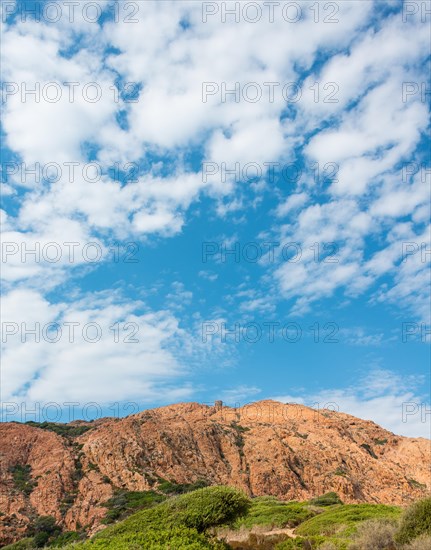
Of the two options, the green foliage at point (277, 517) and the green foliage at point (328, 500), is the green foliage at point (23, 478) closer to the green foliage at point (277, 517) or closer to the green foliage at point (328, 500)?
the green foliage at point (277, 517)

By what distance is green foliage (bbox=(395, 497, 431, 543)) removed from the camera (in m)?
15.8

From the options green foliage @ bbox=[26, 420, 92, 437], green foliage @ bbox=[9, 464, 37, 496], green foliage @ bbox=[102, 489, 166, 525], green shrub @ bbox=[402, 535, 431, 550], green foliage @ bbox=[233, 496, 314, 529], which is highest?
green foliage @ bbox=[26, 420, 92, 437]

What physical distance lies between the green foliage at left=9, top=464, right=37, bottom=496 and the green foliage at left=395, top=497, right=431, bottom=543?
125ft

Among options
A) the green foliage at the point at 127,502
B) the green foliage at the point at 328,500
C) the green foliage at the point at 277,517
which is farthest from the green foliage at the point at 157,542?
the green foliage at the point at 328,500

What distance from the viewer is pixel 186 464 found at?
53562 mm

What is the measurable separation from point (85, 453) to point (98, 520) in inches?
522

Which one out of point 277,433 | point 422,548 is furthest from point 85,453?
point 422,548

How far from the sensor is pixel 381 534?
17.0 m

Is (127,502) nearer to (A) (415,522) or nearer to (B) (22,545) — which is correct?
(B) (22,545)

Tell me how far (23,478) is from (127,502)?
12.9 meters

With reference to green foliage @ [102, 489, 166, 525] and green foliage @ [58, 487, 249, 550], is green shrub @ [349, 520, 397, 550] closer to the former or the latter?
green foliage @ [58, 487, 249, 550]

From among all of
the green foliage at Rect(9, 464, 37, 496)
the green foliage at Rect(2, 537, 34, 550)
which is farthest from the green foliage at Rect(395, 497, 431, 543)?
the green foliage at Rect(9, 464, 37, 496)

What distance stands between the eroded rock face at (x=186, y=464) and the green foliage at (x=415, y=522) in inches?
1149

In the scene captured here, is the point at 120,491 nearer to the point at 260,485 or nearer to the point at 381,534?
the point at 260,485
